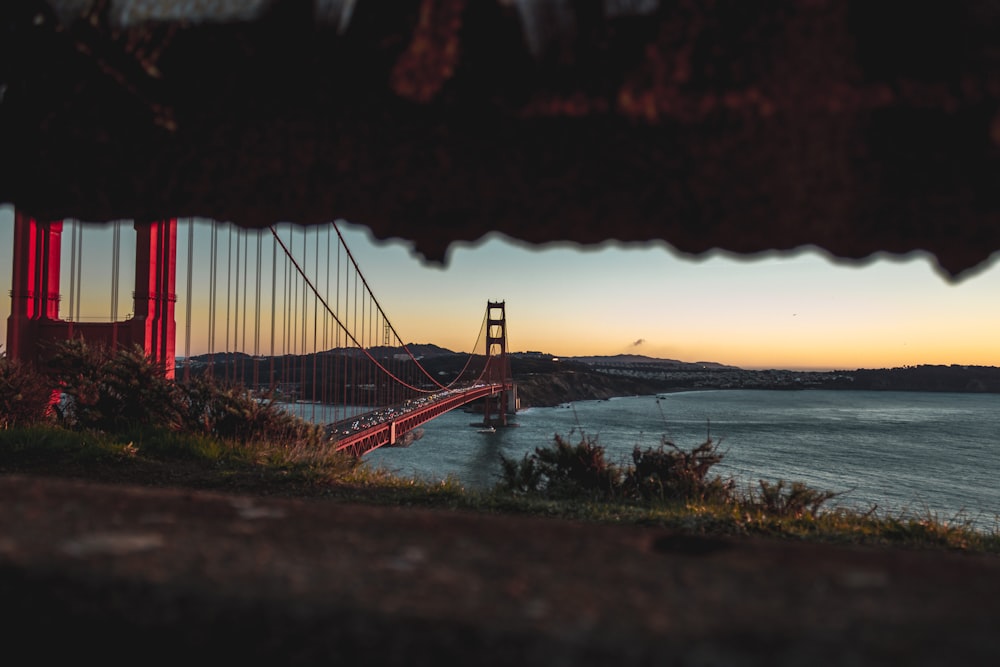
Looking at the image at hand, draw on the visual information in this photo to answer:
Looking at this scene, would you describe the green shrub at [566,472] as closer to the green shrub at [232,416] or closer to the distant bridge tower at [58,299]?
the green shrub at [232,416]

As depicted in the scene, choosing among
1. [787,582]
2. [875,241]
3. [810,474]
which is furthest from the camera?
[810,474]

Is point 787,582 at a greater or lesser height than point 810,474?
greater

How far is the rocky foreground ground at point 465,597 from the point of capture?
727mm

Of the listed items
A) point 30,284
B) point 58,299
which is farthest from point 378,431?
point 30,284

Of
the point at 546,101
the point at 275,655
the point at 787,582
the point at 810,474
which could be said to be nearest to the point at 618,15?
the point at 546,101

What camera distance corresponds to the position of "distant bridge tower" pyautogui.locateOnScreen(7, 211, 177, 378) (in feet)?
37.7

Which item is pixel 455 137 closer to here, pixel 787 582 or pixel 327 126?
pixel 327 126

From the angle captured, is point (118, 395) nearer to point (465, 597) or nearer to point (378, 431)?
point (378, 431)

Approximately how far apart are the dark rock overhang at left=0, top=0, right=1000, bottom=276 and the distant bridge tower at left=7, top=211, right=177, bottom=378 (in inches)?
438

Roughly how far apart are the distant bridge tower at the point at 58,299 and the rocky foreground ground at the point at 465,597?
11912mm

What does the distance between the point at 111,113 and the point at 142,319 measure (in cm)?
1162

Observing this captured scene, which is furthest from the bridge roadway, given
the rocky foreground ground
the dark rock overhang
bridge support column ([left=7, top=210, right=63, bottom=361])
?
the rocky foreground ground

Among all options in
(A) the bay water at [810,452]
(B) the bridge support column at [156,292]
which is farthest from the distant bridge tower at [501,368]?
(B) the bridge support column at [156,292]

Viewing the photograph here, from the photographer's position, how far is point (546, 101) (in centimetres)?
139
